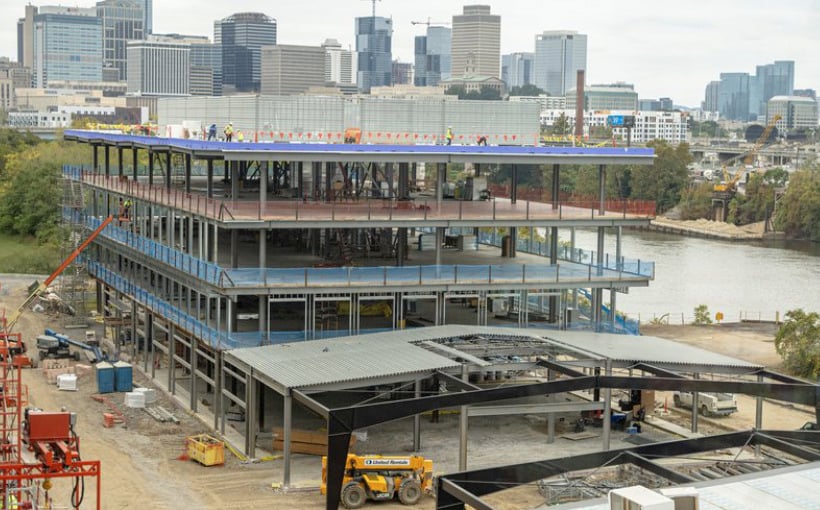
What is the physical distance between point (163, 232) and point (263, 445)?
17899 millimetres

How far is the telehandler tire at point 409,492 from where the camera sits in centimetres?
3722

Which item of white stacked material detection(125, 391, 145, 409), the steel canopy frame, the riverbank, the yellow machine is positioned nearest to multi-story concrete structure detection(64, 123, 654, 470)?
white stacked material detection(125, 391, 145, 409)

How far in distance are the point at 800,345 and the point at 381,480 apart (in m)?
30.3

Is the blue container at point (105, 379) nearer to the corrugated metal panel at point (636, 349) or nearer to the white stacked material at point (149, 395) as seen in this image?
the white stacked material at point (149, 395)

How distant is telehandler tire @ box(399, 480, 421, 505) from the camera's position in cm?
3722

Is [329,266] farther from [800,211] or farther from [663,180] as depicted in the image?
[663,180]

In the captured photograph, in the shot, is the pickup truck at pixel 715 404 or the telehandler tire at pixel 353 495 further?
the pickup truck at pixel 715 404

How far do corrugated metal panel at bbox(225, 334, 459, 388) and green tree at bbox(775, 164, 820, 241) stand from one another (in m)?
110

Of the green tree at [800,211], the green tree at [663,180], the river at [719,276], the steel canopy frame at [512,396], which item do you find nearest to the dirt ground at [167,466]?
the steel canopy frame at [512,396]

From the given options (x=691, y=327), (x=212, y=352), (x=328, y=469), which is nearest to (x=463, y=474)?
(x=328, y=469)

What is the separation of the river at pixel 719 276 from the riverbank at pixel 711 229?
2.90m

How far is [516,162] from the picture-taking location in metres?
50.9

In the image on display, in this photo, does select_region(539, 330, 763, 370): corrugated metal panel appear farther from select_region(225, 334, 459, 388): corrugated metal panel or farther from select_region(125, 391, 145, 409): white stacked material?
select_region(125, 391, 145, 409): white stacked material

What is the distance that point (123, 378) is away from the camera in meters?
52.8
